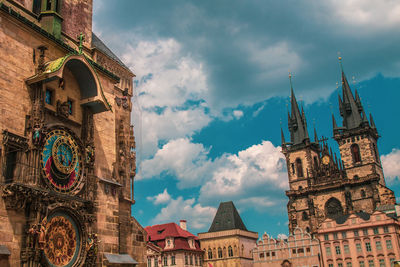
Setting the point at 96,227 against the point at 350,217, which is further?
the point at 350,217

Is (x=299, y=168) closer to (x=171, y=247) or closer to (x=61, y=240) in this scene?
(x=171, y=247)

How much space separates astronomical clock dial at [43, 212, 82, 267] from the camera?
13562mm

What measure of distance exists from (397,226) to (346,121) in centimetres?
2949

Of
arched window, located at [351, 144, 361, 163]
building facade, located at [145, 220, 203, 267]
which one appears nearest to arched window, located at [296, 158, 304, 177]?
arched window, located at [351, 144, 361, 163]

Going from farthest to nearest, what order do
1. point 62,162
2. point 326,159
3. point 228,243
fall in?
point 326,159 < point 228,243 < point 62,162

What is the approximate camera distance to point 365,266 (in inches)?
2292

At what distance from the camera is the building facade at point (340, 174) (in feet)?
242

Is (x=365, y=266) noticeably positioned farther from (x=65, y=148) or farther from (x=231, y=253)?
(x=65, y=148)

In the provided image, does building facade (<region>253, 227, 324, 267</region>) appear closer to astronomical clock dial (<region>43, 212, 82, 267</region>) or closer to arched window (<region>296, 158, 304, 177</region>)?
arched window (<region>296, 158, 304, 177</region>)

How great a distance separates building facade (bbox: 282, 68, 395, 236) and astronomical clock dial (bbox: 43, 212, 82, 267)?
2601 inches

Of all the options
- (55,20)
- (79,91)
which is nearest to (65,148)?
(79,91)

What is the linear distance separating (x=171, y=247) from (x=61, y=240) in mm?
47555

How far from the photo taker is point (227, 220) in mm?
71250

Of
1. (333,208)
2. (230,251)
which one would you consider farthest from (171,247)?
(333,208)
